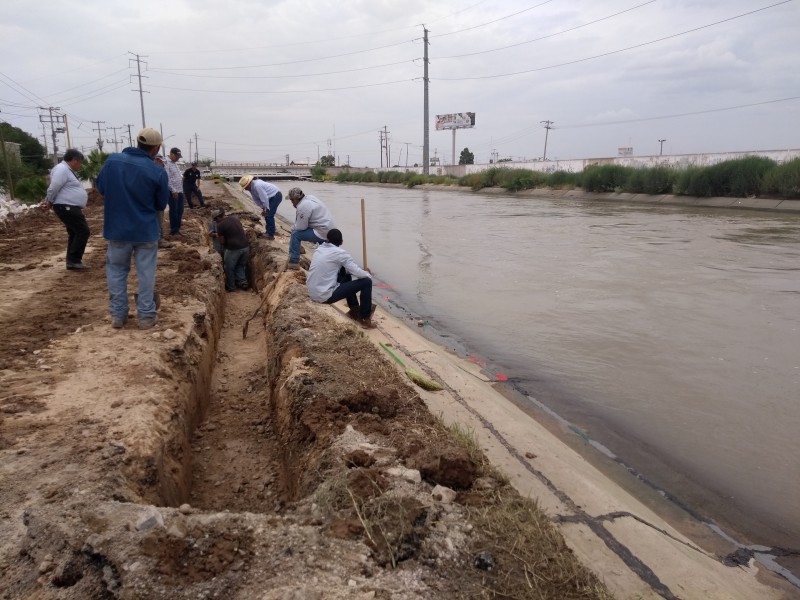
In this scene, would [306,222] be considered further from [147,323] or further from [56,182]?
[147,323]

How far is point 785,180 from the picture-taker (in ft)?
81.5

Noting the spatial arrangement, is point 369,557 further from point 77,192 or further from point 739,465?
point 77,192

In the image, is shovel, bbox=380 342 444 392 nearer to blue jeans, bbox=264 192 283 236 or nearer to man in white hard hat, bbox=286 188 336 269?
man in white hard hat, bbox=286 188 336 269

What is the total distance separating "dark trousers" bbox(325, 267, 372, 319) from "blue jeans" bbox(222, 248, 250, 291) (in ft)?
10.9

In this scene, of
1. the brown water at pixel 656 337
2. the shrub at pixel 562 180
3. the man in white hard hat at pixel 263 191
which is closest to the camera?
the brown water at pixel 656 337

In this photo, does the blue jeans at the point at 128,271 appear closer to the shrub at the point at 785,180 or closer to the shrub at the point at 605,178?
the shrub at the point at 785,180

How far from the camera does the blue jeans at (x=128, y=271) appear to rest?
5238 millimetres

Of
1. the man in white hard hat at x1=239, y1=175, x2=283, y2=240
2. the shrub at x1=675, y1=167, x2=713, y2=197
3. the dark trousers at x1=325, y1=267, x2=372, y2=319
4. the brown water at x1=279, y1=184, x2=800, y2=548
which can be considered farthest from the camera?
the shrub at x1=675, y1=167, x2=713, y2=197

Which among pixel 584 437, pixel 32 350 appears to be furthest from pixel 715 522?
pixel 32 350

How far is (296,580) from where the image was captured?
2.23 m

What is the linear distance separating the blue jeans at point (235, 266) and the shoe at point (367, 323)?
369cm

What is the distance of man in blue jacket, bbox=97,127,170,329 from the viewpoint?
16.4 ft

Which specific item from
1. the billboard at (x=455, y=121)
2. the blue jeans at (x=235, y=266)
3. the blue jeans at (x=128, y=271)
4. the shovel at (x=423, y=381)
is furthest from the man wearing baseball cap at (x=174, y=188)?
the billboard at (x=455, y=121)

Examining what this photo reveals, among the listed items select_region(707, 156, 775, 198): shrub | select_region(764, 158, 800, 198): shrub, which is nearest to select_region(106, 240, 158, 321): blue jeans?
select_region(764, 158, 800, 198): shrub
